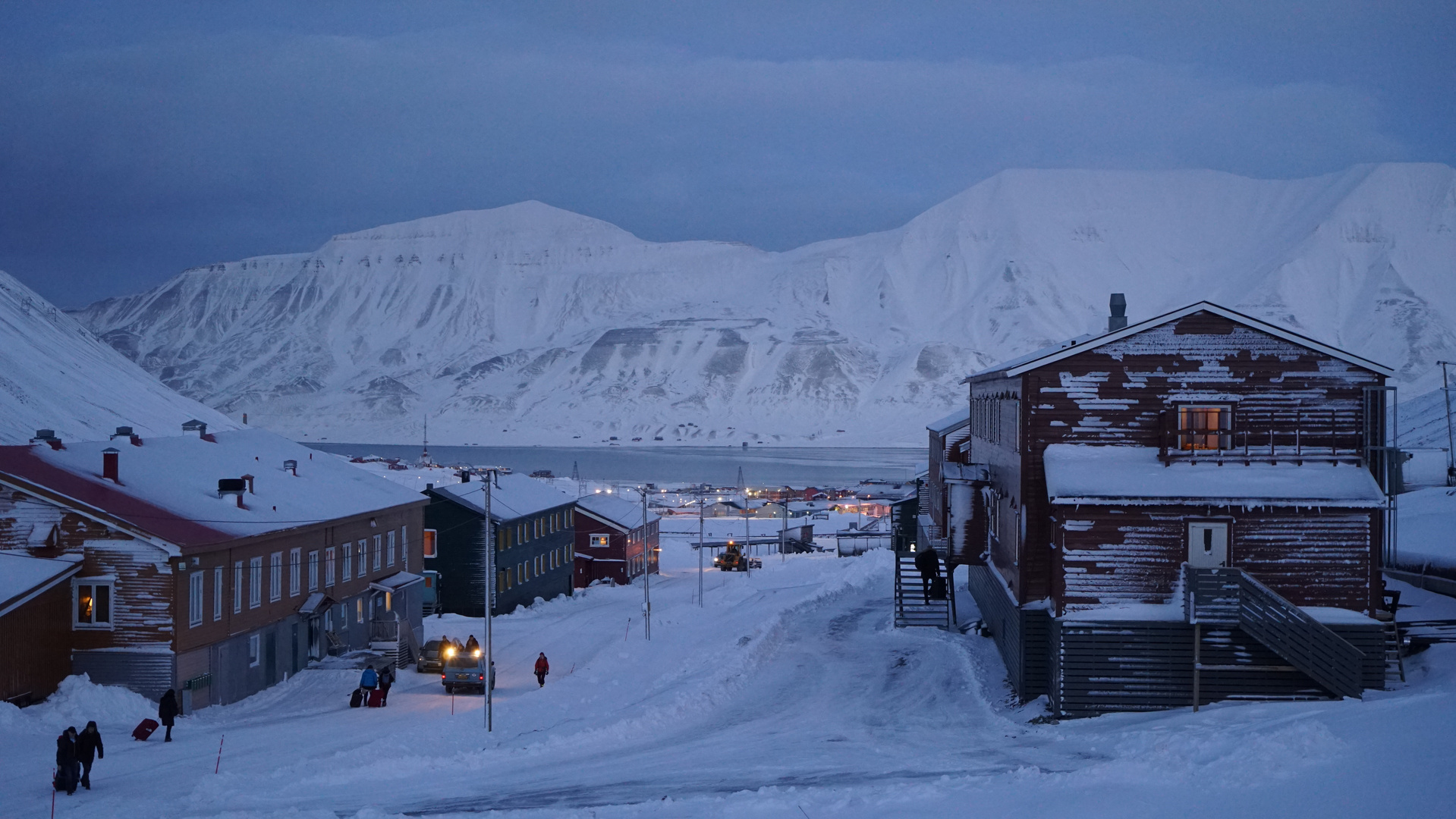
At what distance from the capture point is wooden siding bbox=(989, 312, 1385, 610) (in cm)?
2503

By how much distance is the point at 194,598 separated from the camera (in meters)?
26.6

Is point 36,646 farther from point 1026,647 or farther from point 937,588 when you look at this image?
point 937,588

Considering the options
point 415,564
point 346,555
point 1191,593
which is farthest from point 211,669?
point 1191,593

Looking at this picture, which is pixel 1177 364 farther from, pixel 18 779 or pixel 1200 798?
pixel 18 779

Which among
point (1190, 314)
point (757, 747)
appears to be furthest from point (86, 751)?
point (1190, 314)

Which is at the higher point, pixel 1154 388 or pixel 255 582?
pixel 1154 388

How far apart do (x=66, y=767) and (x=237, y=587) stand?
1169 centimetres

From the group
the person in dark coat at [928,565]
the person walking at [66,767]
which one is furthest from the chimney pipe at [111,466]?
the person in dark coat at [928,565]

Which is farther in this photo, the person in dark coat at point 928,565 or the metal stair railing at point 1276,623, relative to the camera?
the person in dark coat at point 928,565

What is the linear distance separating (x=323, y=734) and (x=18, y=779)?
20.3 feet

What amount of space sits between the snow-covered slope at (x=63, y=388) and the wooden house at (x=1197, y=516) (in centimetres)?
6567

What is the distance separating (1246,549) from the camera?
78.4 feet

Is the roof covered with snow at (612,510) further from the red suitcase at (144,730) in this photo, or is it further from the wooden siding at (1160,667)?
the wooden siding at (1160,667)

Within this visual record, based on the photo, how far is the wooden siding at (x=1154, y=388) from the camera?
25.0 metres
